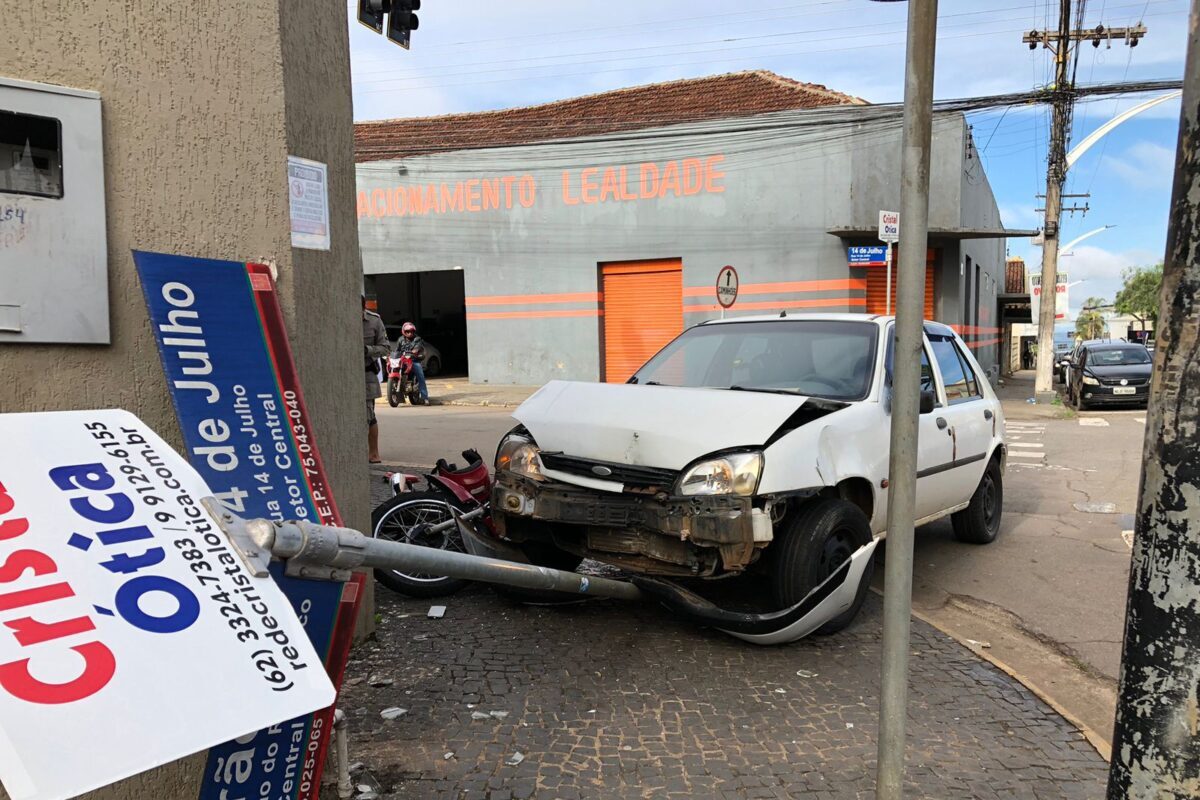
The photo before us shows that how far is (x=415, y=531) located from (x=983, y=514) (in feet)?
14.9

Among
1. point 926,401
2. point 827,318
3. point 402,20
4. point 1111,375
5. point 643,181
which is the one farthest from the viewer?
point 643,181

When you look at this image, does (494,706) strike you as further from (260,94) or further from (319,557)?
(260,94)

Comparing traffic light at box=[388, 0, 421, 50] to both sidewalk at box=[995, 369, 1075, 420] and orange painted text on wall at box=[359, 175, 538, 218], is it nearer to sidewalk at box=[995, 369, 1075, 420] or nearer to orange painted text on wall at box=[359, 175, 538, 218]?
orange painted text on wall at box=[359, 175, 538, 218]

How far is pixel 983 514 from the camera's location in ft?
21.6

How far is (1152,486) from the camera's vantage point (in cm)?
184

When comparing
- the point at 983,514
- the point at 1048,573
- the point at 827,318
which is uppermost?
the point at 827,318

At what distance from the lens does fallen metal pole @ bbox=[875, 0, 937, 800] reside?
7.30 feet

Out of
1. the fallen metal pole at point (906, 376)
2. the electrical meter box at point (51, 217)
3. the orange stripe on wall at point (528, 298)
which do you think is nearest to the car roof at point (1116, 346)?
the orange stripe on wall at point (528, 298)

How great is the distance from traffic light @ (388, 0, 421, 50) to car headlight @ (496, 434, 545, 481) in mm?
5073

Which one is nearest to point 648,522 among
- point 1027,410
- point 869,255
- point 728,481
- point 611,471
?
point 611,471

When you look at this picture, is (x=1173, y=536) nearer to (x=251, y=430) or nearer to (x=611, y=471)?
(x=611, y=471)

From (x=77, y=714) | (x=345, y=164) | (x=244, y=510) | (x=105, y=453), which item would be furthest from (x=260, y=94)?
(x=77, y=714)

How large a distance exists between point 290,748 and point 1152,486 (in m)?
2.49

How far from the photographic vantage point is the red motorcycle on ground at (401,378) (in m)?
17.4
